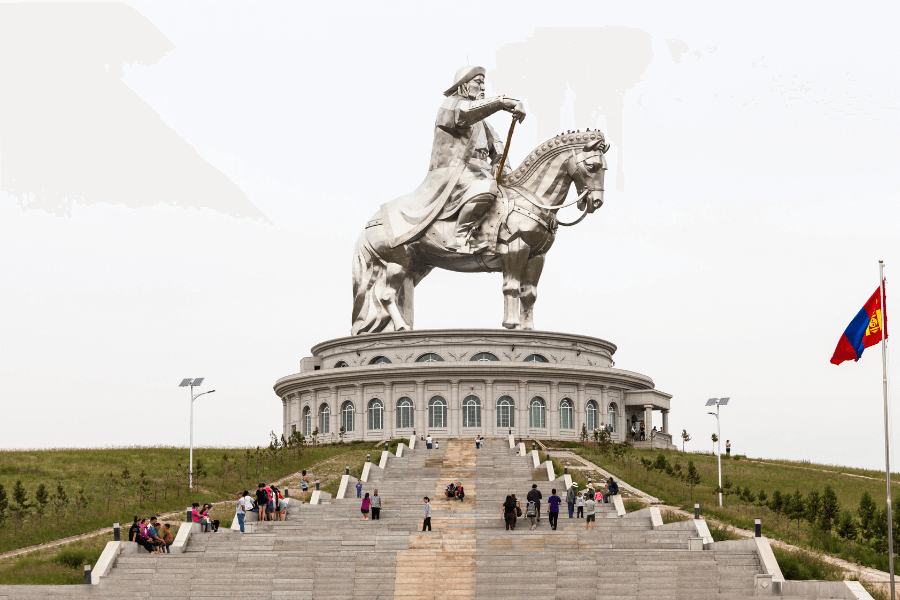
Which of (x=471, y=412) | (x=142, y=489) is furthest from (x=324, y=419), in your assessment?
(x=142, y=489)

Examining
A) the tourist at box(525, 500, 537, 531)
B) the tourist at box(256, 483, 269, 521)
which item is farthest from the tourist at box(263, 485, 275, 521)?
the tourist at box(525, 500, 537, 531)

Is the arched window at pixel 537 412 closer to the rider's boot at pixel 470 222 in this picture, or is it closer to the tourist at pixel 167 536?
the rider's boot at pixel 470 222

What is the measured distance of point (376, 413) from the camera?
5344 cm

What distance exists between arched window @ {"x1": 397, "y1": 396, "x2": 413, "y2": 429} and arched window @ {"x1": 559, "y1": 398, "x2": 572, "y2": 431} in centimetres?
651

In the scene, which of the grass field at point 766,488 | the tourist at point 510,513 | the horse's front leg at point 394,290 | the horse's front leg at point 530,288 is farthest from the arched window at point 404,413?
the tourist at point 510,513

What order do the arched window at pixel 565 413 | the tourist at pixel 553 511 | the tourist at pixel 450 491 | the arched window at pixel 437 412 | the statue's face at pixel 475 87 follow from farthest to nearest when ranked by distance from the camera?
1. the arched window at pixel 565 413
2. the arched window at pixel 437 412
3. the statue's face at pixel 475 87
4. the tourist at pixel 450 491
5. the tourist at pixel 553 511

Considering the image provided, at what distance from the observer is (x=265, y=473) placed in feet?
143

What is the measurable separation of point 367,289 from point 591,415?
37.2 feet

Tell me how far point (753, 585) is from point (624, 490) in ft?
41.2

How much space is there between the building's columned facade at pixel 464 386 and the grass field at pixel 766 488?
137 inches

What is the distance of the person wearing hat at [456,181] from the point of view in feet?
169

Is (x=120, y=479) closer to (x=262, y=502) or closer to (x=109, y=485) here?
(x=109, y=485)

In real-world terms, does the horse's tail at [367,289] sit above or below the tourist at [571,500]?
above

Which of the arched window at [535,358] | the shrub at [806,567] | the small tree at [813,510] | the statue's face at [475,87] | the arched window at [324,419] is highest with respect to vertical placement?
the statue's face at [475,87]
